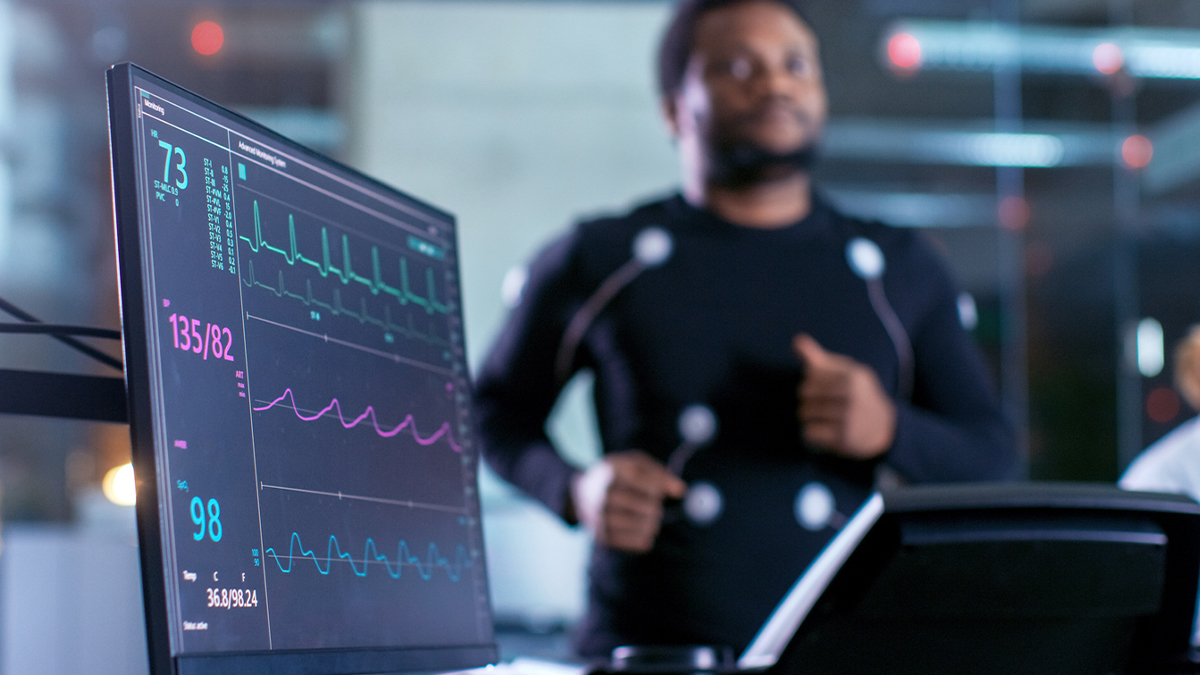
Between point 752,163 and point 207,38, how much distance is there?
13.5ft

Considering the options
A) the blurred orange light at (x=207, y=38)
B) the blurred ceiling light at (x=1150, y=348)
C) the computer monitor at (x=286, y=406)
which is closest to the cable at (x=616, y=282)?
the computer monitor at (x=286, y=406)

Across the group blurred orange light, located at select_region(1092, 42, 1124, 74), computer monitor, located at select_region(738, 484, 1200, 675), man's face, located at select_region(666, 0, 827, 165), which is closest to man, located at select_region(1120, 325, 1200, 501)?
man's face, located at select_region(666, 0, 827, 165)

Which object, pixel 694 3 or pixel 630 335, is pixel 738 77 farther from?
pixel 630 335

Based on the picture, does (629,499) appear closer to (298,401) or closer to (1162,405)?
(298,401)

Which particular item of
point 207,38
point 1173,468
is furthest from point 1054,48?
point 1173,468

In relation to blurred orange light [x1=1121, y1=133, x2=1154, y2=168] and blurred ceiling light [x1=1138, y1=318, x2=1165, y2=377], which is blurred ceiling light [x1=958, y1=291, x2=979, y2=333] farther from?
blurred orange light [x1=1121, y1=133, x2=1154, y2=168]

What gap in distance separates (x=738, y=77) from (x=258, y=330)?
88 centimetres

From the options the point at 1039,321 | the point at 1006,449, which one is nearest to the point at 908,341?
the point at 1006,449

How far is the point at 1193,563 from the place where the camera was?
89 centimetres

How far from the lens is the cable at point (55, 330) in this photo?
77 cm

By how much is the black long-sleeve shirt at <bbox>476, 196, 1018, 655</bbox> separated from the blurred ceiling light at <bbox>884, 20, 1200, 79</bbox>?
13.6 feet

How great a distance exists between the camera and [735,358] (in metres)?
1.46

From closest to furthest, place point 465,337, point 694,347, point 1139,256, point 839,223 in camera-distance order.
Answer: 1. point 465,337
2. point 694,347
3. point 839,223
4. point 1139,256

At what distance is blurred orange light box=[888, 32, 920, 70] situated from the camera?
Answer: 5.37 metres
